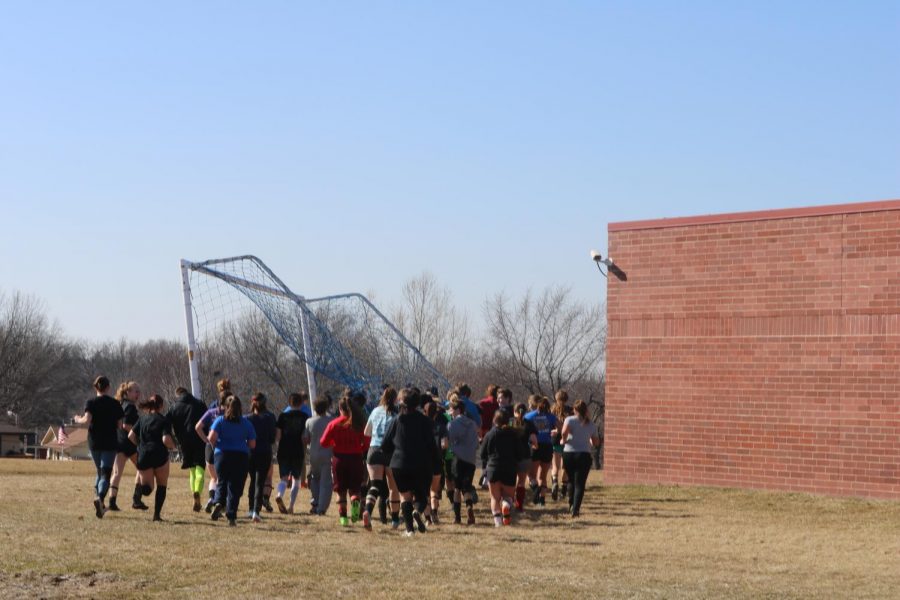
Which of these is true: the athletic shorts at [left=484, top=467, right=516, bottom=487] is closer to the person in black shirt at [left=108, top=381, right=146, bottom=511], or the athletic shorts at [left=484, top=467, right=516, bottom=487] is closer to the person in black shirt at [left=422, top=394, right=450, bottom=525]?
the person in black shirt at [left=422, top=394, right=450, bottom=525]

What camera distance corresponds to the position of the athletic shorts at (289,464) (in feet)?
61.4

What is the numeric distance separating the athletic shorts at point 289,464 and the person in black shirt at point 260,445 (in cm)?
82

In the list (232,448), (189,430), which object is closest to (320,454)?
(232,448)

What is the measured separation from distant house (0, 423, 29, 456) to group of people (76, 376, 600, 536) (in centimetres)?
7906

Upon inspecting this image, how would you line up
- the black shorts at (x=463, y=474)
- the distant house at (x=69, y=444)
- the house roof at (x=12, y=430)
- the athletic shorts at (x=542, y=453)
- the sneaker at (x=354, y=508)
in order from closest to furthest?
the sneaker at (x=354, y=508) → the black shorts at (x=463, y=474) → the athletic shorts at (x=542, y=453) → the house roof at (x=12, y=430) → the distant house at (x=69, y=444)

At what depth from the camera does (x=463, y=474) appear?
18.0 metres

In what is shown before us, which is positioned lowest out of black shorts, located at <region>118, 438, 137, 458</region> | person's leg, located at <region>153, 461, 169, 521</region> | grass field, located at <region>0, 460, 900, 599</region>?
grass field, located at <region>0, 460, 900, 599</region>

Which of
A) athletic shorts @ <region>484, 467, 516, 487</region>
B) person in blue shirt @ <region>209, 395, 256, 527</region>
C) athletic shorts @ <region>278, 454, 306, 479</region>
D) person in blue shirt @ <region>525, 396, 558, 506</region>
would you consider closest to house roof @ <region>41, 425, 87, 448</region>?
person in blue shirt @ <region>525, 396, 558, 506</region>

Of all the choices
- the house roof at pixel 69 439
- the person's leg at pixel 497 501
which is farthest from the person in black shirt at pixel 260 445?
the house roof at pixel 69 439

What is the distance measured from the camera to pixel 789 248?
23109 millimetres

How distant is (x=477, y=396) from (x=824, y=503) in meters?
61.1

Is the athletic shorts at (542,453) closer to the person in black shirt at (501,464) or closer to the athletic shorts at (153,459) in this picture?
the person in black shirt at (501,464)

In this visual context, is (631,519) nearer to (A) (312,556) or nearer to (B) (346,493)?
(B) (346,493)

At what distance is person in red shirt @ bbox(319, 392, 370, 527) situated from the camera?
16.9 metres
